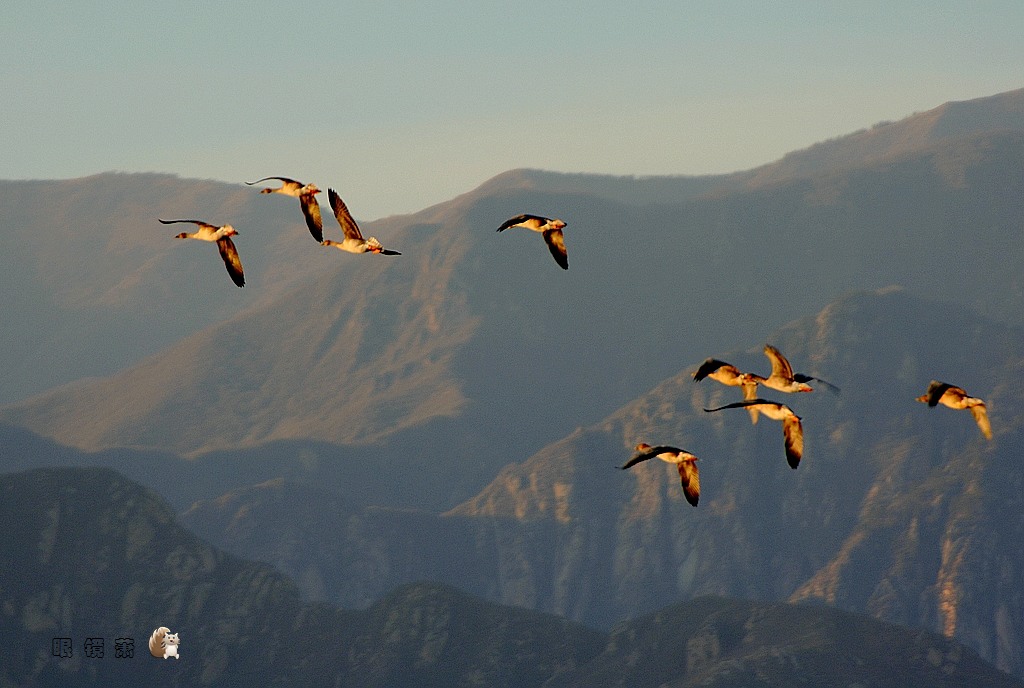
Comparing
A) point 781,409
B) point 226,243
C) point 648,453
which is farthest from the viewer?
point 226,243

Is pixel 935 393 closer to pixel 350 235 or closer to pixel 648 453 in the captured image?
pixel 648 453

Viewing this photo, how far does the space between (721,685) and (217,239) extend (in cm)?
14815

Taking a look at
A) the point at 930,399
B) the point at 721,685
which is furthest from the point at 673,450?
the point at 721,685

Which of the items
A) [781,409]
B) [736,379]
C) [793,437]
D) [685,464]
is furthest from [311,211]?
[793,437]

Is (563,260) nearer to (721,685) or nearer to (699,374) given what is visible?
(699,374)

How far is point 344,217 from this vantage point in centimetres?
6297

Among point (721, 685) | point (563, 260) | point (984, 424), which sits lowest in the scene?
point (721, 685)

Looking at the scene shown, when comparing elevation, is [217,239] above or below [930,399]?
above

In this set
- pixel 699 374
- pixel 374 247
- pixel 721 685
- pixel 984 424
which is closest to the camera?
pixel 699 374

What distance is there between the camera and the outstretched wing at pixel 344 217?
59.7 metres

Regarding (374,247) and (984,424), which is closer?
(374,247)

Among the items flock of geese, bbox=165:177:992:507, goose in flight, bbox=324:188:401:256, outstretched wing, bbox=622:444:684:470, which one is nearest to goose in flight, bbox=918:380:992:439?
flock of geese, bbox=165:177:992:507

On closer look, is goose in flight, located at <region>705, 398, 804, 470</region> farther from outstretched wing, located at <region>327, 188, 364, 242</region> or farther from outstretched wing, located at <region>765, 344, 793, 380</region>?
outstretched wing, located at <region>327, 188, 364, 242</region>

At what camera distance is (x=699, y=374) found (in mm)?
56406
